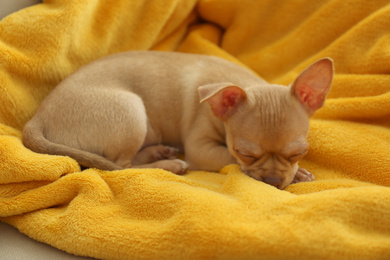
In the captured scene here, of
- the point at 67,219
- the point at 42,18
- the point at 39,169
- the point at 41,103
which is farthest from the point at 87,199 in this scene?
the point at 42,18

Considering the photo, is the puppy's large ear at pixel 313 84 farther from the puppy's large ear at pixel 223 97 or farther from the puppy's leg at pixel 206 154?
the puppy's leg at pixel 206 154

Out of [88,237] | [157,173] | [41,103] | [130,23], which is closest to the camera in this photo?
[88,237]

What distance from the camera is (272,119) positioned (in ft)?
8.41

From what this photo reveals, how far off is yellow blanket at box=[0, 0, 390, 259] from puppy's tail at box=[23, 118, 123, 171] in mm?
89

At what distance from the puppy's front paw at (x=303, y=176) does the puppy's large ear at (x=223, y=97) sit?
62 centimetres

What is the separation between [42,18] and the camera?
3.26m

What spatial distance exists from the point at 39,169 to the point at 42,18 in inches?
55.1

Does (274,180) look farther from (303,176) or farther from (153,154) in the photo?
(153,154)

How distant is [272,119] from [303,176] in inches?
20.1

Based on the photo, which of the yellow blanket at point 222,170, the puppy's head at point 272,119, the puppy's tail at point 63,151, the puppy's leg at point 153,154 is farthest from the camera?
the puppy's leg at point 153,154

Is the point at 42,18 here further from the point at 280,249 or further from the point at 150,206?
the point at 280,249

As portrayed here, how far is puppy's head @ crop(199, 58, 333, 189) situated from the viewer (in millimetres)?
2559

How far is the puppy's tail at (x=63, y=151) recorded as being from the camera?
2.70 metres

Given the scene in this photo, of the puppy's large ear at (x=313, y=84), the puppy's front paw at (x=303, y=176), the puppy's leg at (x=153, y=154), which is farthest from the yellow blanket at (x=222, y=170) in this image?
the puppy's leg at (x=153, y=154)
